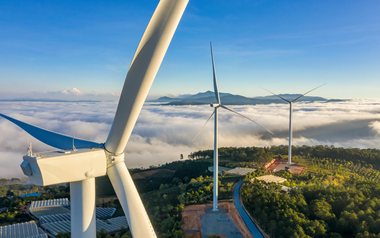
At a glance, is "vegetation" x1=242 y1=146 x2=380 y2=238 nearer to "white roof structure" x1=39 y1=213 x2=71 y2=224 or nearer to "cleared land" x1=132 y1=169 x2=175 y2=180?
"white roof structure" x1=39 y1=213 x2=71 y2=224

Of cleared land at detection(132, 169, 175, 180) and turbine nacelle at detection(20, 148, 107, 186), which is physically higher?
turbine nacelle at detection(20, 148, 107, 186)

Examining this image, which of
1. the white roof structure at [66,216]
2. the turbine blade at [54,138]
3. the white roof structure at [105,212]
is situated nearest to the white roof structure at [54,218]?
the white roof structure at [66,216]

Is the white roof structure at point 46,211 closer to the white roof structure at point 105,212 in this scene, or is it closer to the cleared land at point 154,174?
the white roof structure at point 105,212

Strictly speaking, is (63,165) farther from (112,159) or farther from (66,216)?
(66,216)

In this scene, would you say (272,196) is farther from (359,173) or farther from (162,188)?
(359,173)

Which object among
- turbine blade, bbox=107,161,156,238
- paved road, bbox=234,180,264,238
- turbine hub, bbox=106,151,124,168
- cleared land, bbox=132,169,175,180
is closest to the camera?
turbine blade, bbox=107,161,156,238

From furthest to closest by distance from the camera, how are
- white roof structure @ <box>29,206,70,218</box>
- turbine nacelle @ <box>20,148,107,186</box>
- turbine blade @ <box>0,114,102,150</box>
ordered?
white roof structure @ <box>29,206,70,218</box> → turbine blade @ <box>0,114,102,150</box> → turbine nacelle @ <box>20,148,107,186</box>

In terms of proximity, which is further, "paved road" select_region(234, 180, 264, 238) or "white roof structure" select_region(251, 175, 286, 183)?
"white roof structure" select_region(251, 175, 286, 183)

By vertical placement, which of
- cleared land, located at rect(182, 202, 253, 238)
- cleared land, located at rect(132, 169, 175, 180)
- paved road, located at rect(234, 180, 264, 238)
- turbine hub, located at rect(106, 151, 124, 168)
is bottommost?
cleared land, located at rect(132, 169, 175, 180)

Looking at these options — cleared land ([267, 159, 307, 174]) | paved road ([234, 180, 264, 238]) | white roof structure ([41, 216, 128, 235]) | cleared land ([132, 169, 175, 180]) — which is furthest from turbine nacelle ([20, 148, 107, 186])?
cleared land ([132, 169, 175, 180])
